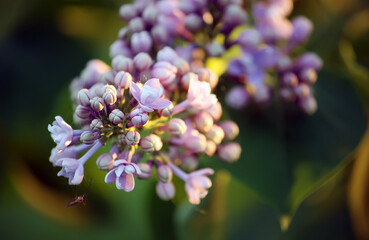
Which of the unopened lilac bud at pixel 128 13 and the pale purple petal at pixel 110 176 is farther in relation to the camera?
the unopened lilac bud at pixel 128 13

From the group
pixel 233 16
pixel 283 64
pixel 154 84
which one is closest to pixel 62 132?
pixel 154 84

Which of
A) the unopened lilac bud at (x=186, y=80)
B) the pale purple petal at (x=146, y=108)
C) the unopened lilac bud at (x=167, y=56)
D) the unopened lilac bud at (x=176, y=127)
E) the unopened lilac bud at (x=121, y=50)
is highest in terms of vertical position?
the pale purple petal at (x=146, y=108)

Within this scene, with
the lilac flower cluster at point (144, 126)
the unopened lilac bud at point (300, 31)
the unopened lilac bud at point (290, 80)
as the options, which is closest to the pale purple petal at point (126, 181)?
the lilac flower cluster at point (144, 126)

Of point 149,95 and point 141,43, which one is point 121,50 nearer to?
point 141,43

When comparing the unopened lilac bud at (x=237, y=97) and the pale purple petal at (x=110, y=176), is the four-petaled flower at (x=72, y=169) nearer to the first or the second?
the pale purple petal at (x=110, y=176)

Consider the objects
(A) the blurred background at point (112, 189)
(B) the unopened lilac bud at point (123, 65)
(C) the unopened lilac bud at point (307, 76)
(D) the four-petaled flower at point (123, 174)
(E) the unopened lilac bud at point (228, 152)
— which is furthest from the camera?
(A) the blurred background at point (112, 189)

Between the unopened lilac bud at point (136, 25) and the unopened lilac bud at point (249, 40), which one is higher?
the unopened lilac bud at point (136, 25)

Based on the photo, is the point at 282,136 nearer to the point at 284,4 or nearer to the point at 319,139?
the point at 319,139
